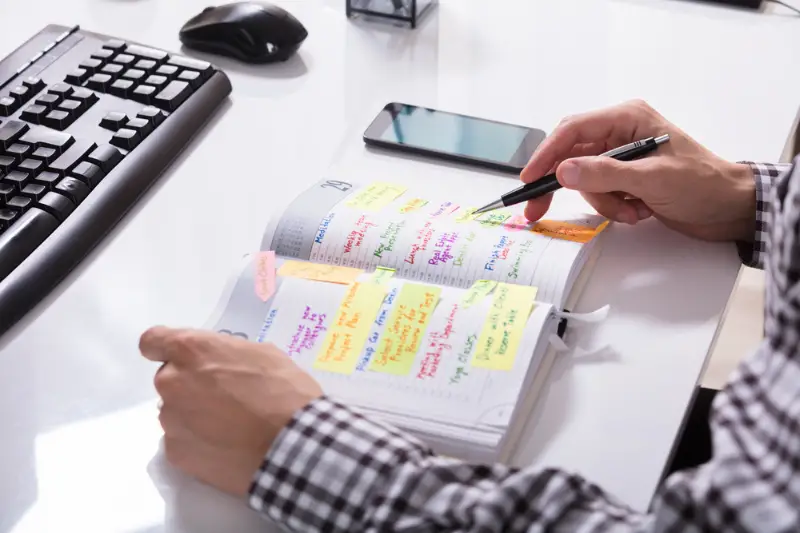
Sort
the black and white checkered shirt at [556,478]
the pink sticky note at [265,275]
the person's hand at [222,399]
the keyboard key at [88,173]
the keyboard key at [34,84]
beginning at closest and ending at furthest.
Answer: the black and white checkered shirt at [556,478] < the person's hand at [222,399] < the pink sticky note at [265,275] < the keyboard key at [88,173] < the keyboard key at [34,84]

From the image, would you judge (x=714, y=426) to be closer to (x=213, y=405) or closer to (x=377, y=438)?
(x=377, y=438)

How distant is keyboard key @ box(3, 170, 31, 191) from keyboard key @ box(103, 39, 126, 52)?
241 mm

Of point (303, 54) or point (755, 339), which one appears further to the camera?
point (755, 339)

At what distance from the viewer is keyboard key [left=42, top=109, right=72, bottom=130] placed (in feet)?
2.88

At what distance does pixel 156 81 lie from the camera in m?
0.95

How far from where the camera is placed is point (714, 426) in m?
0.52

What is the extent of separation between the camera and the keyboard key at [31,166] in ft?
2.66

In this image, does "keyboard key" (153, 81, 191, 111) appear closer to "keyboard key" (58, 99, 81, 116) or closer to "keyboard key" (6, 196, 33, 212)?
"keyboard key" (58, 99, 81, 116)

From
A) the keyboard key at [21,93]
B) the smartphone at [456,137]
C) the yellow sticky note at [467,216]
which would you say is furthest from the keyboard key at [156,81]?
the yellow sticky note at [467,216]

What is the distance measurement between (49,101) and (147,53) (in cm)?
13

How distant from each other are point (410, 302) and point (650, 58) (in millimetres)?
543

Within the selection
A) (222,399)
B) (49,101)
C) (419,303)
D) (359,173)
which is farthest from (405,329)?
(49,101)

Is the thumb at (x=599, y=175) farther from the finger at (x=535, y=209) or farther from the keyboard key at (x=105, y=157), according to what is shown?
the keyboard key at (x=105, y=157)

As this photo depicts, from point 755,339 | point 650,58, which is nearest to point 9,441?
point 650,58
